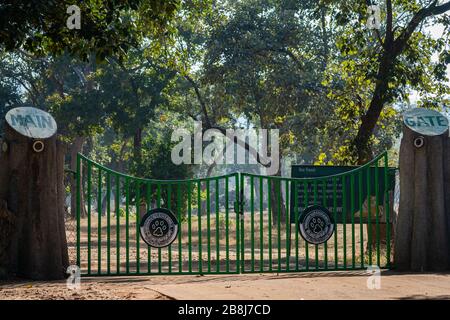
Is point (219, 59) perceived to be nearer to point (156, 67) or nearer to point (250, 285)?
point (156, 67)

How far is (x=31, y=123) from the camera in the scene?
11859mm

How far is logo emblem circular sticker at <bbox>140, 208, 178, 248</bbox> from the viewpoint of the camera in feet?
40.8

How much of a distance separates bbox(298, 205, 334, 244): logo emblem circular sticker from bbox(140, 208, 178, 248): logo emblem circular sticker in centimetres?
211

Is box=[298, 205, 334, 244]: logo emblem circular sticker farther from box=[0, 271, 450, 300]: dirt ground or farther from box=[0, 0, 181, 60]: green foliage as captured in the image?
box=[0, 0, 181, 60]: green foliage

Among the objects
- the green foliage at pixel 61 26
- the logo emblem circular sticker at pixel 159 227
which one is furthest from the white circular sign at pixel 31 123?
the logo emblem circular sticker at pixel 159 227

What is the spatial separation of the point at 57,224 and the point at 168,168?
2012cm

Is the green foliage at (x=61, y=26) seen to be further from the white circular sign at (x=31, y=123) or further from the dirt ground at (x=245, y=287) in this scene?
the dirt ground at (x=245, y=287)

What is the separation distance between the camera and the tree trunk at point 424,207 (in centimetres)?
1316

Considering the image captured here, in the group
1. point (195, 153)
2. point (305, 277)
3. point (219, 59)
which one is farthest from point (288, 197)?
point (195, 153)

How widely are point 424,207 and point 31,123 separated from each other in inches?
249

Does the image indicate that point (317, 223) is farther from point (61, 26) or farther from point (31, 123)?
point (61, 26)

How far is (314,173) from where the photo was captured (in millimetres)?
14086

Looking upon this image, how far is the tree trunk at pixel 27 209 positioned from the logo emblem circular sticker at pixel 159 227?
4.52 ft
